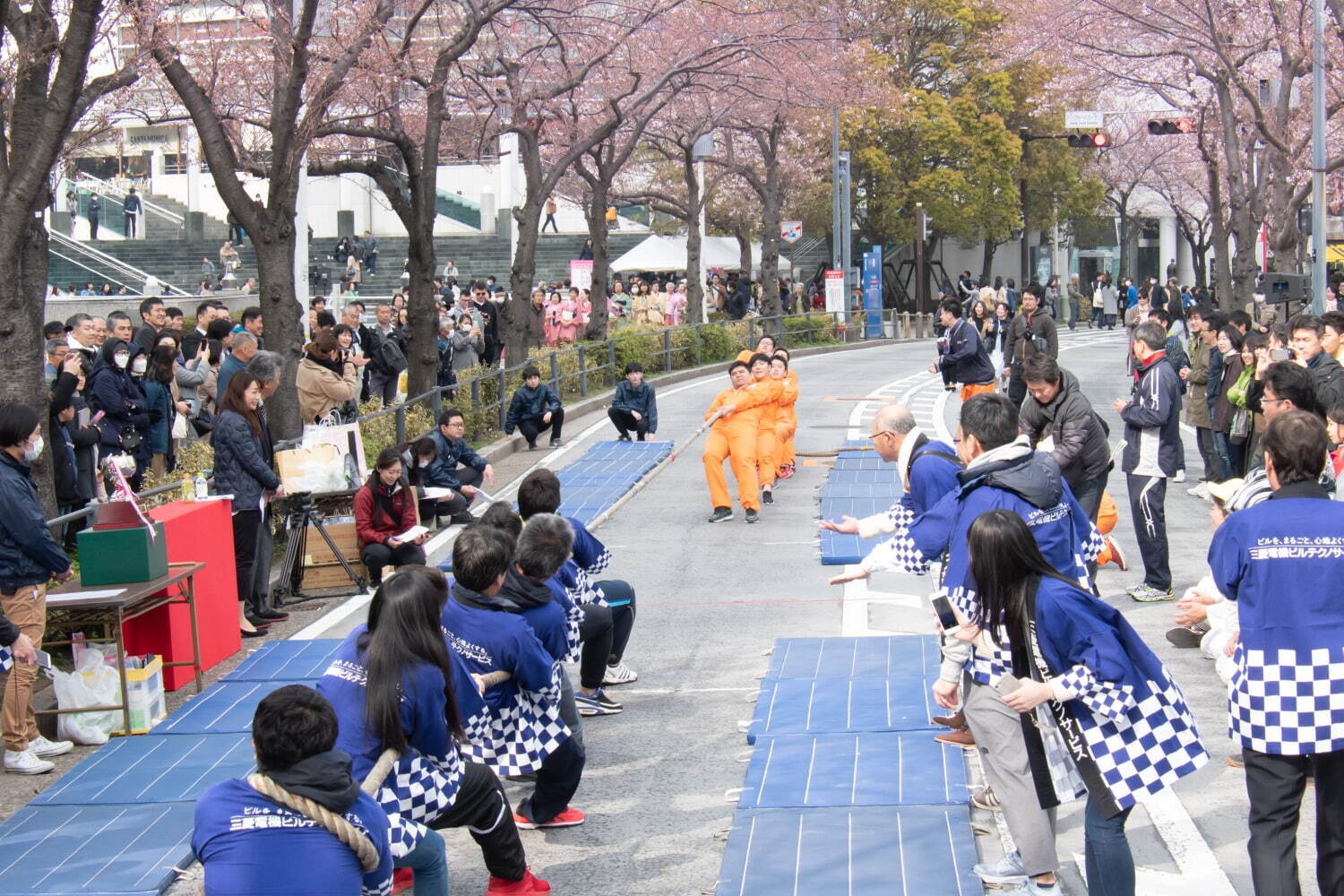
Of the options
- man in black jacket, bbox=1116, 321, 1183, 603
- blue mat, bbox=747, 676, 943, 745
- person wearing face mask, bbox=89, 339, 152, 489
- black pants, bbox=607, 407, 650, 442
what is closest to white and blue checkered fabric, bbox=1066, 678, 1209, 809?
blue mat, bbox=747, 676, 943, 745

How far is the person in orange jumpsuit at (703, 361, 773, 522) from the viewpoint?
563 inches

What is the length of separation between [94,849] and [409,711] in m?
2.08

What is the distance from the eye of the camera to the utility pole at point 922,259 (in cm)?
4683

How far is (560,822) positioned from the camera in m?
6.69

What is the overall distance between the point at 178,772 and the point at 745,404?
790 centimetres

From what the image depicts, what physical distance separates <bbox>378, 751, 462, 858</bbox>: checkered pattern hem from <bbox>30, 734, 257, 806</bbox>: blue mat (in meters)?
2.16

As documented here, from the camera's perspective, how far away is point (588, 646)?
827 cm

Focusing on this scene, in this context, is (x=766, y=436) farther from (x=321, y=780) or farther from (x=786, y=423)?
(x=321, y=780)

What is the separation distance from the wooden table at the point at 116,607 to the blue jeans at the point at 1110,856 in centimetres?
496

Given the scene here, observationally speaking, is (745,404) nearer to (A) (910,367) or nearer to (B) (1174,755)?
(B) (1174,755)

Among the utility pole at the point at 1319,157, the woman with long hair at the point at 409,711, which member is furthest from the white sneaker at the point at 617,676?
the utility pole at the point at 1319,157

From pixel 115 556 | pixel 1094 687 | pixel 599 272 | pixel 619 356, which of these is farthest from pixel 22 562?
pixel 599 272

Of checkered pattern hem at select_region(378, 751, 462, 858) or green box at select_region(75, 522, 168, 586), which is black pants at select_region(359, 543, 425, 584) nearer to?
green box at select_region(75, 522, 168, 586)

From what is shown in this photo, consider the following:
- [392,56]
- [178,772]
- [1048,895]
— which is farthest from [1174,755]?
[392,56]
